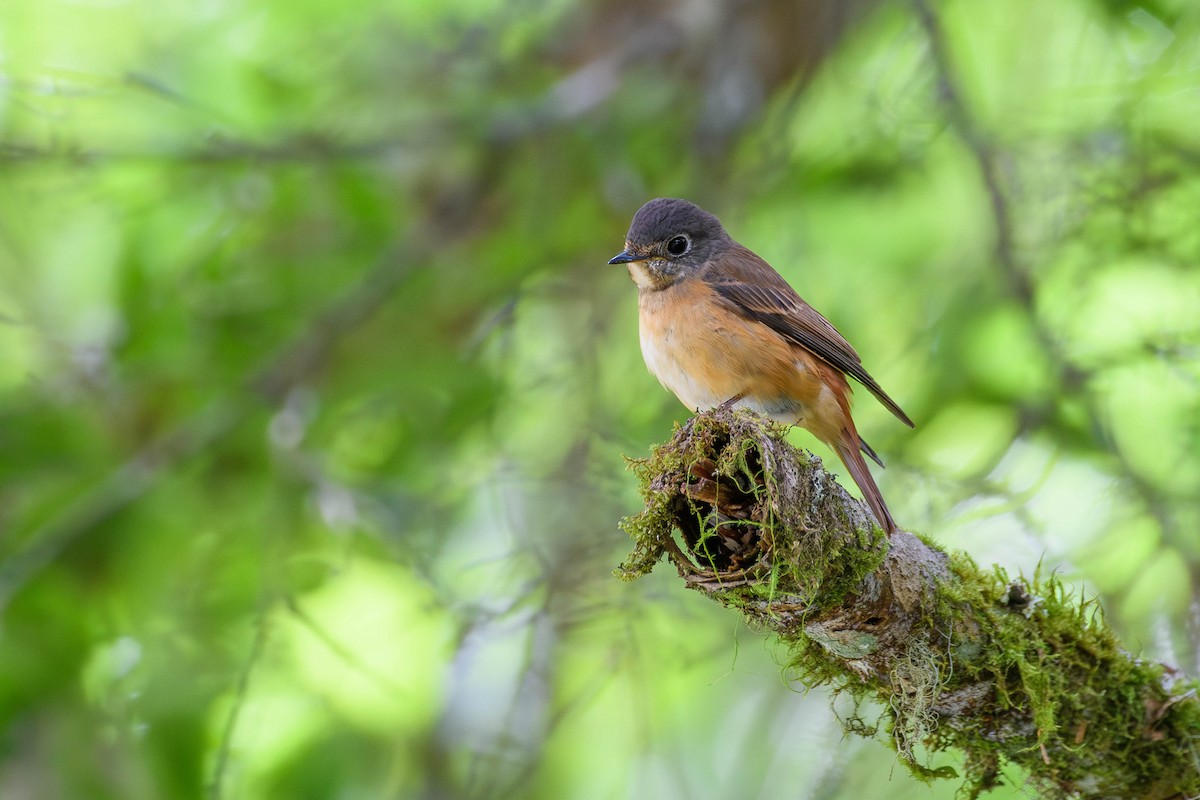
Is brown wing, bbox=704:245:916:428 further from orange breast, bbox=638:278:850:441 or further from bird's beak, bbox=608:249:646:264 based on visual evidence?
bird's beak, bbox=608:249:646:264

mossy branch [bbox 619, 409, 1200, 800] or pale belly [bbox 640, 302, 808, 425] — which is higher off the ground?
pale belly [bbox 640, 302, 808, 425]

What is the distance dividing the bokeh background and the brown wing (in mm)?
589

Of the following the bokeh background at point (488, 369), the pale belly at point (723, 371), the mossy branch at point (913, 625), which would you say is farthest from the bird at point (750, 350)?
the mossy branch at point (913, 625)

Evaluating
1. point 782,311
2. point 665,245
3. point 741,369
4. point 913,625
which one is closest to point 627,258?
point 665,245

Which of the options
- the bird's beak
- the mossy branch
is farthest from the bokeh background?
the mossy branch

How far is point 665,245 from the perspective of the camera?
195 inches

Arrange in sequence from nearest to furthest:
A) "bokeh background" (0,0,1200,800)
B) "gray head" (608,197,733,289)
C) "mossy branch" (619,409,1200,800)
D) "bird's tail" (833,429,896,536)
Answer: "mossy branch" (619,409,1200,800) < "bird's tail" (833,429,896,536) < "bokeh background" (0,0,1200,800) < "gray head" (608,197,733,289)

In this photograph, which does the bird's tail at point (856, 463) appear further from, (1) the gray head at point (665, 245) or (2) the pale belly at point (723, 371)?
(1) the gray head at point (665, 245)

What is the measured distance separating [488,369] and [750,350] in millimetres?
1579

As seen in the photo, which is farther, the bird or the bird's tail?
the bird

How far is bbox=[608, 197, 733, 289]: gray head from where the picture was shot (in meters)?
4.89

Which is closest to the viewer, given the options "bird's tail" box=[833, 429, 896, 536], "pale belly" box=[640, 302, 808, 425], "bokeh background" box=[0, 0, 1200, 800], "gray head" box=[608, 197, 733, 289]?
"bird's tail" box=[833, 429, 896, 536]

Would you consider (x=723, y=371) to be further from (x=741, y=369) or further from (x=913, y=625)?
(x=913, y=625)

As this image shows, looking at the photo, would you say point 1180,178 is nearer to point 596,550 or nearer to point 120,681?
point 596,550
